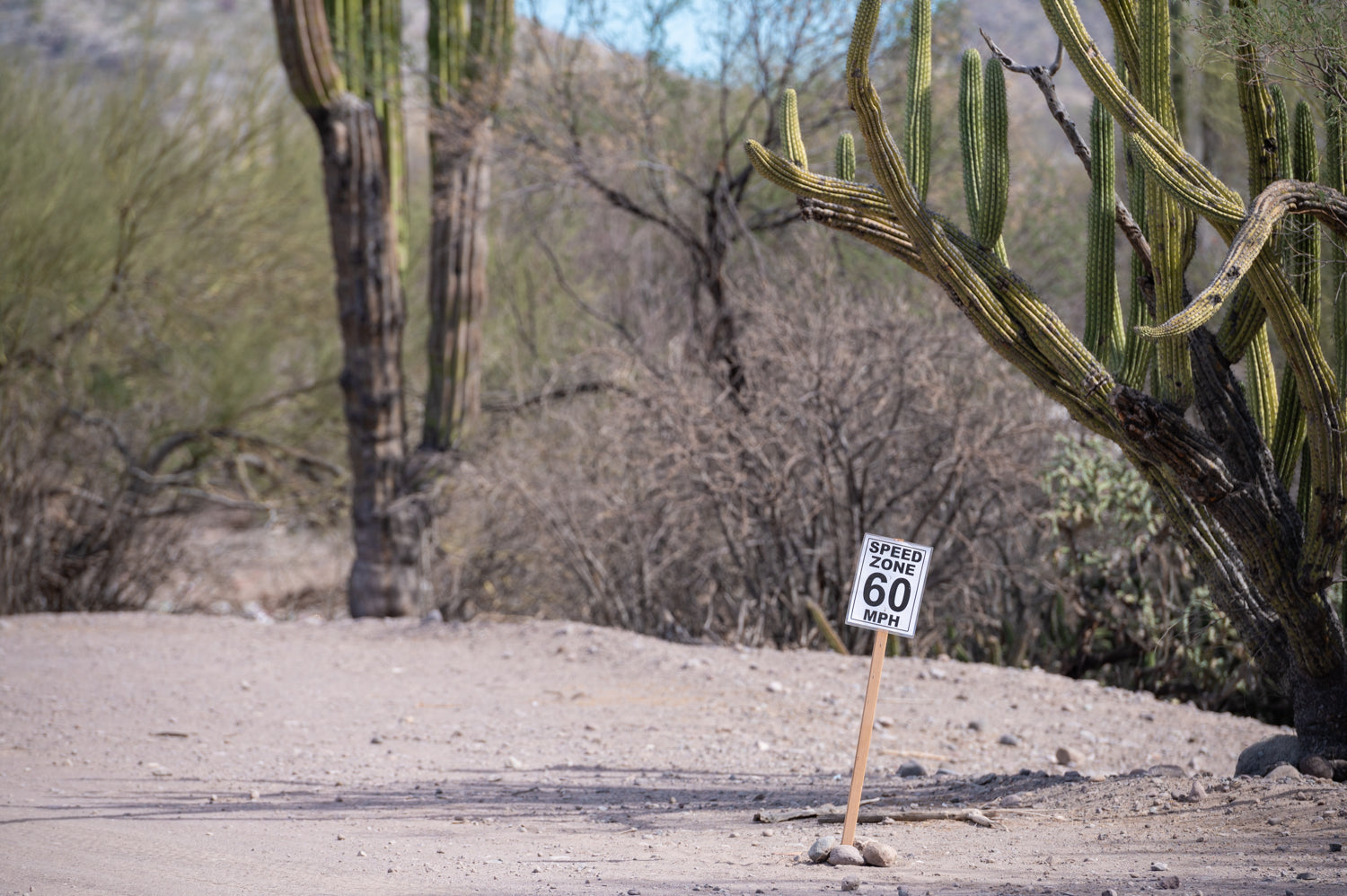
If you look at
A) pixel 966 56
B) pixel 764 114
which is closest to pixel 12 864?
pixel 966 56

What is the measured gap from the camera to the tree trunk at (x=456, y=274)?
11773mm

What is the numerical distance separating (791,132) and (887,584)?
248 centimetres

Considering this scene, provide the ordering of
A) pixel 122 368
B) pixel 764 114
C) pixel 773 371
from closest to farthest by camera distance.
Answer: pixel 773 371, pixel 764 114, pixel 122 368

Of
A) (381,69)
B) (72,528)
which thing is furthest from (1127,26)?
(72,528)

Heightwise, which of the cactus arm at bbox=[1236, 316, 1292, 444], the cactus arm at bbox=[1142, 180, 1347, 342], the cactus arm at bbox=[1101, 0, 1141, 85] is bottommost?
the cactus arm at bbox=[1236, 316, 1292, 444]

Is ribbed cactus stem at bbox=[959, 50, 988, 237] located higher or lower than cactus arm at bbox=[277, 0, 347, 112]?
lower

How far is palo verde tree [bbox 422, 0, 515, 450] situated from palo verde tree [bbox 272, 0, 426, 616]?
37cm

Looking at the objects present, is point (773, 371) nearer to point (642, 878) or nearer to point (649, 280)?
point (649, 280)

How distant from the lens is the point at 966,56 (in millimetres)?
5676

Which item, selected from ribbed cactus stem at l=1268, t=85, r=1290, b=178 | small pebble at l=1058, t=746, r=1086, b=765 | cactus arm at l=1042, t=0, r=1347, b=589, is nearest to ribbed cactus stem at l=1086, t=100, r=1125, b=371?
cactus arm at l=1042, t=0, r=1347, b=589

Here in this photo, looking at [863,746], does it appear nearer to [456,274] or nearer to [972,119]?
[972,119]

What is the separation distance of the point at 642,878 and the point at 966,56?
3.80 m

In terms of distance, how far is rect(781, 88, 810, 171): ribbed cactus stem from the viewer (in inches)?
228

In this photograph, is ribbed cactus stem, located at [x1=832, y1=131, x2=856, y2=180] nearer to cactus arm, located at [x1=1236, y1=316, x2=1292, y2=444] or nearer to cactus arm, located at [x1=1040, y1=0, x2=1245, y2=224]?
cactus arm, located at [x1=1040, y1=0, x2=1245, y2=224]
